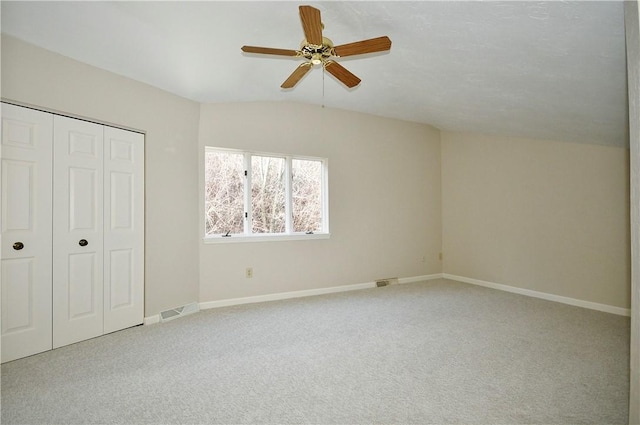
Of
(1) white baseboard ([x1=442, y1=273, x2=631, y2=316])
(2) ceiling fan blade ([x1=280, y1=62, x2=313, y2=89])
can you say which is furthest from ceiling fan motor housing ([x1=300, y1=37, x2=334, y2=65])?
(1) white baseboard ([x1=442, y1=273, x2=631, y2=316])

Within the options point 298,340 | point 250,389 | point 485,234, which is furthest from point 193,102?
point 485,234

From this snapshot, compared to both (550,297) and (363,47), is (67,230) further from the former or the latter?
(550,297)

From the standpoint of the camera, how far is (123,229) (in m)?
3.28

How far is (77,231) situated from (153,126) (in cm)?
131

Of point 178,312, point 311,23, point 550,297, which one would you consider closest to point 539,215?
point 550,297

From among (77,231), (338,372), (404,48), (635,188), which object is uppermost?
(404,48)

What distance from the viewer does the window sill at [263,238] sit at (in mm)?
4023

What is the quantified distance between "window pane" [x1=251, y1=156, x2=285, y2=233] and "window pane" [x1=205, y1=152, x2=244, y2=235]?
0.17 metres

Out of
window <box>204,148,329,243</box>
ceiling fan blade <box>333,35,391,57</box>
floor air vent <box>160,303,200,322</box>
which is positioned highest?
ceiling fan blade <box>333,35,391,57</box>

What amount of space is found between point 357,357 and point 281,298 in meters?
1.95

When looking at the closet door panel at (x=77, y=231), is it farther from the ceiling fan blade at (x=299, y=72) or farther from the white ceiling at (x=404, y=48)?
the ceiling fan blade at (x=299, y=72)

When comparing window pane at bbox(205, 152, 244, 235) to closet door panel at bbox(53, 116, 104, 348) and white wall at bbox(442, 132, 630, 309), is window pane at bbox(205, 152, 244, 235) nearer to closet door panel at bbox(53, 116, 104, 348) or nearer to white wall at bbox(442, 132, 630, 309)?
closet door panel at bbox(53, 116, 104, 348)

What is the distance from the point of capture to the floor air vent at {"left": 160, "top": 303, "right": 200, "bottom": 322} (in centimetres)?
354

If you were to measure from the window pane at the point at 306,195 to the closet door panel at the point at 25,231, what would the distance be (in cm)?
269
